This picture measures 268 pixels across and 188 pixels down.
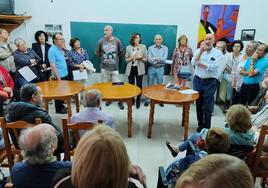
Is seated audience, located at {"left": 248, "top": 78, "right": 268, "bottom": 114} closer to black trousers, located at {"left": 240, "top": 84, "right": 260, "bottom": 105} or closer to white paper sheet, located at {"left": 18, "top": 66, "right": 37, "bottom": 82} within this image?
black trousers, located at {"left": 240, "top": 84, "right": 260, "bottom": 105}

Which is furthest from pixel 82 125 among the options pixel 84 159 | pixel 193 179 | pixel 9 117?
pixel 193 179

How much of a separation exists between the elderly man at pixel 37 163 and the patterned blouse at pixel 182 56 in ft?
12.1

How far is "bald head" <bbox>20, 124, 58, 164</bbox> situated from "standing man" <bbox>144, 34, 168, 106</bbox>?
3.50 meters

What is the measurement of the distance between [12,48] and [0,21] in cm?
110

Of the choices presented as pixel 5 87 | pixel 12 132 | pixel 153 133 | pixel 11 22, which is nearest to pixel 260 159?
pixel 153 133

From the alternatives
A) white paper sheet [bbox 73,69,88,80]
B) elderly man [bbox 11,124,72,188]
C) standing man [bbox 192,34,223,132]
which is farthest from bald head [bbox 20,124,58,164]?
white paper sheet [bbox 73,69,88,80]

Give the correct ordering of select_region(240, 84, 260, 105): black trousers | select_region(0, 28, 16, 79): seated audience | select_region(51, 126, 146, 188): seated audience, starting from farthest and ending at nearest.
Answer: select_region(0, 28, 16, 79): seated audience
select_region(240, 84, 260, 105): black trousers
select_region(51, 126, 146, 188): seated audience

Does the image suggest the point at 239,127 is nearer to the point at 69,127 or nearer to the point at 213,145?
the point at 213,145

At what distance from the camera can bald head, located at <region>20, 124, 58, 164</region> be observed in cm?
161

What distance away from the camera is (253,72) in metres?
3.76

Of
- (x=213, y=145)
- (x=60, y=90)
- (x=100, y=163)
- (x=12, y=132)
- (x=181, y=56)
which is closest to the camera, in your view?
(x=100, y=163)

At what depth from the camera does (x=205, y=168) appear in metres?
0.82

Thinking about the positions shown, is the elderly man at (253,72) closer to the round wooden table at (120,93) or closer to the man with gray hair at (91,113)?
the round wooden table at (120,93)

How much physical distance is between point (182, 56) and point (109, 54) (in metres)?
1.41
